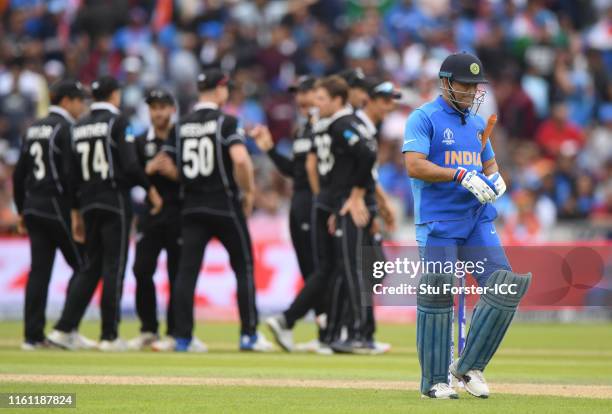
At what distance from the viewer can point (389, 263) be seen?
1073 cm

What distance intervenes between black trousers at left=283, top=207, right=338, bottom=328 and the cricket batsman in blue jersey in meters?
5.28

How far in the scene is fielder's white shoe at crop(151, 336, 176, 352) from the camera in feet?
50.1

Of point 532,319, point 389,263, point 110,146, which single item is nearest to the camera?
point 389,263

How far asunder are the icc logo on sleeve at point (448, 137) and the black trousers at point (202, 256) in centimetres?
545

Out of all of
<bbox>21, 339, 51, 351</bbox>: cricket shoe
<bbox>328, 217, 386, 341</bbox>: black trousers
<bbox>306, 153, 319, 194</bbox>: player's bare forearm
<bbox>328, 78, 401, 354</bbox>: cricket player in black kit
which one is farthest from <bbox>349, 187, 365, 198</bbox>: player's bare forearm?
<bbox>21, 339, 51, 351</bbox>: cricket shoe

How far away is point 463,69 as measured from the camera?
9703 mm

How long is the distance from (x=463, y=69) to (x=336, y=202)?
17.9ft

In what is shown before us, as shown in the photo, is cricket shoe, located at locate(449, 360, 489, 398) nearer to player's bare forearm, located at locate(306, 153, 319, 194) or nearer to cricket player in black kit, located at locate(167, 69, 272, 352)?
cricket player in black kit, located at locate(167, 69, 272, 352)

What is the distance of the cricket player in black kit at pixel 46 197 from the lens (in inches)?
599

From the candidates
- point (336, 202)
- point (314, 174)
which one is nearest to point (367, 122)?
point (314, 174)

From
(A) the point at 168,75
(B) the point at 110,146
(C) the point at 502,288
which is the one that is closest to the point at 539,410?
(C) the point at 502,288

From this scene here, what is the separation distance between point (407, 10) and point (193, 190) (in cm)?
1515

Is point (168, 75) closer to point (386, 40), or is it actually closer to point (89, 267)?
point (386, 40)

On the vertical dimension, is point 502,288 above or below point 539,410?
above
